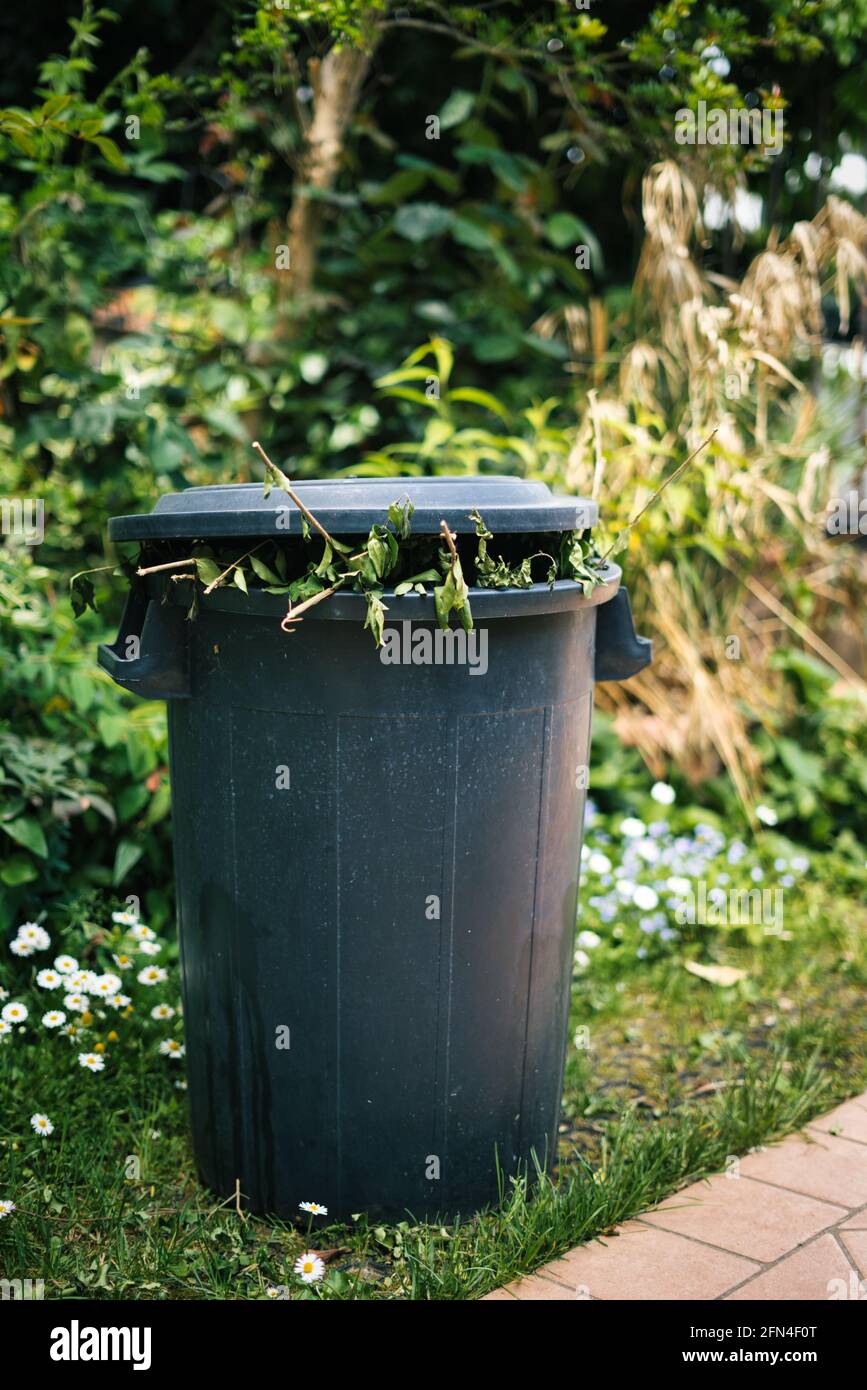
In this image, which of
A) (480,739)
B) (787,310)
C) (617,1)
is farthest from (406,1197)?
(617,1)

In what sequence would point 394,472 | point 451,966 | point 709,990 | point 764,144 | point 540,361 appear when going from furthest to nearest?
point 540,361 < point 764,144 < point 394,472 < point 709,990 < point 451,966

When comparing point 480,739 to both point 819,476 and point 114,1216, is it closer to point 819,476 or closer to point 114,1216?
point 114,1216

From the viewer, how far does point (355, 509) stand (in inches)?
77.0

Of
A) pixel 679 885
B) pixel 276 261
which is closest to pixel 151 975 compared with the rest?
pixel 679 885

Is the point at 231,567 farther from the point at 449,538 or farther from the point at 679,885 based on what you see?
the point at 679,885

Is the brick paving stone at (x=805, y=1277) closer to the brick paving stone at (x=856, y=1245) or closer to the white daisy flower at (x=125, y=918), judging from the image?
the brick paving stone at (x=856, y=1245)

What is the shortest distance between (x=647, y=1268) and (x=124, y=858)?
Result: 5.18 ft

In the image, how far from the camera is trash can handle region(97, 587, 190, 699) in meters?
2.16

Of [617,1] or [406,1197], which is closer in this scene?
[406,1197]

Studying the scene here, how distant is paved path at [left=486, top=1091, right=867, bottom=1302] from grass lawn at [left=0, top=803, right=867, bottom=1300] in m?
0.05

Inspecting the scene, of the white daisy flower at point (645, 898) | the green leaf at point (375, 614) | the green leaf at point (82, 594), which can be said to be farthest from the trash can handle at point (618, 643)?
the white daisy flower at point (645, 898)

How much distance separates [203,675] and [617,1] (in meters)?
3.13

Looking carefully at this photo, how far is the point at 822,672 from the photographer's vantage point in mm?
4562

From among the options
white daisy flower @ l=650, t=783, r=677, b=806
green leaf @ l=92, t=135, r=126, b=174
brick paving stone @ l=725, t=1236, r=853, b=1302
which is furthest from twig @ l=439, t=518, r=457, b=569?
white daisy flower @ l=650, t=783, r=677, b=806
